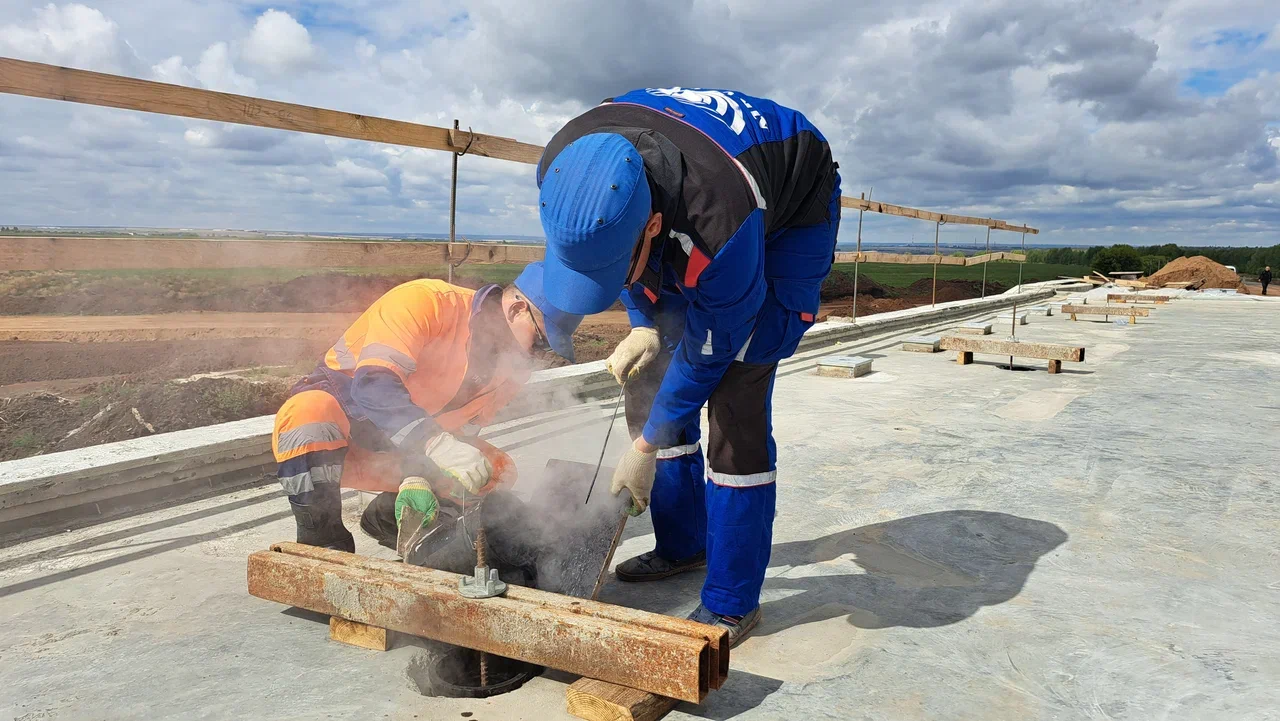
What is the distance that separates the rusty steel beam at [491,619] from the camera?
181 centimetres

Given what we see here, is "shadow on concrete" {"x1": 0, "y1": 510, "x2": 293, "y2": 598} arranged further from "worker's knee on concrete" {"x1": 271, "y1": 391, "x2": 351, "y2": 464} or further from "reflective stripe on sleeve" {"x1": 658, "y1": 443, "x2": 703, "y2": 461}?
"reflective stripe on sleeve" {"x1": 658, "y1": 443, "x2": 703, "y2": 461}

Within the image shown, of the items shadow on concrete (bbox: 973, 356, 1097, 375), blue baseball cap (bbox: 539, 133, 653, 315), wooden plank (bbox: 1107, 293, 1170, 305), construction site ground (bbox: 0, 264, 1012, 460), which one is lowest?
construction site ground (bbox: 0, 264, 1012, 460)

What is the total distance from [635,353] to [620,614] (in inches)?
35.8

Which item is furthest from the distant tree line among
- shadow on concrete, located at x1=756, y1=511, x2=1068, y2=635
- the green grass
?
shadow on concrete, located at x1=756, y1=511, x2=1068, y2=635

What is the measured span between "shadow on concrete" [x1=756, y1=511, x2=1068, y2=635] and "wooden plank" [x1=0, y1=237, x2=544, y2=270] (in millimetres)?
2717

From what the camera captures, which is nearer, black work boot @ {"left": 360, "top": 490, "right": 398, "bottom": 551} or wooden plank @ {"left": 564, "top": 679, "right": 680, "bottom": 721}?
wooden plank @ {"left": 564, "top": 679, "right": 680, "bottom": 721}

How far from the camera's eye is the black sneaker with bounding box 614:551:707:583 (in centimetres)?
278

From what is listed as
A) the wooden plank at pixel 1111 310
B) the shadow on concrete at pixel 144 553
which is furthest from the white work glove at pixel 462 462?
the wooden plank at pixel 1111 310

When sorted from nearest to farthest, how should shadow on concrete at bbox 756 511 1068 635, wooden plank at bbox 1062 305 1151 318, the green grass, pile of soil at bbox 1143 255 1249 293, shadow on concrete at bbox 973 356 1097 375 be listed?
1. shadow on concrete at bbox 756 511 1068 635
2. shadow on concrete at bbox 973 356 1097 375
3. wooden plank at bbox 1062 305 1151 318
4. pile of soil at bbox 1143 255 1249 293
5. the green grass

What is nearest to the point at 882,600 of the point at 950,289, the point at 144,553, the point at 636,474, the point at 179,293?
the point at 636,474

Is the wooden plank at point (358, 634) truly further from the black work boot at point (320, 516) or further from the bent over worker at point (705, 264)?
the bent over worker at point (705, 264)

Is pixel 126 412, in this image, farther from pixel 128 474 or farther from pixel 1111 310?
pixel 1111 310

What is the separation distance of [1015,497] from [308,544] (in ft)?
10.1

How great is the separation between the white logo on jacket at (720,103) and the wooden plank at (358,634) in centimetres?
165
